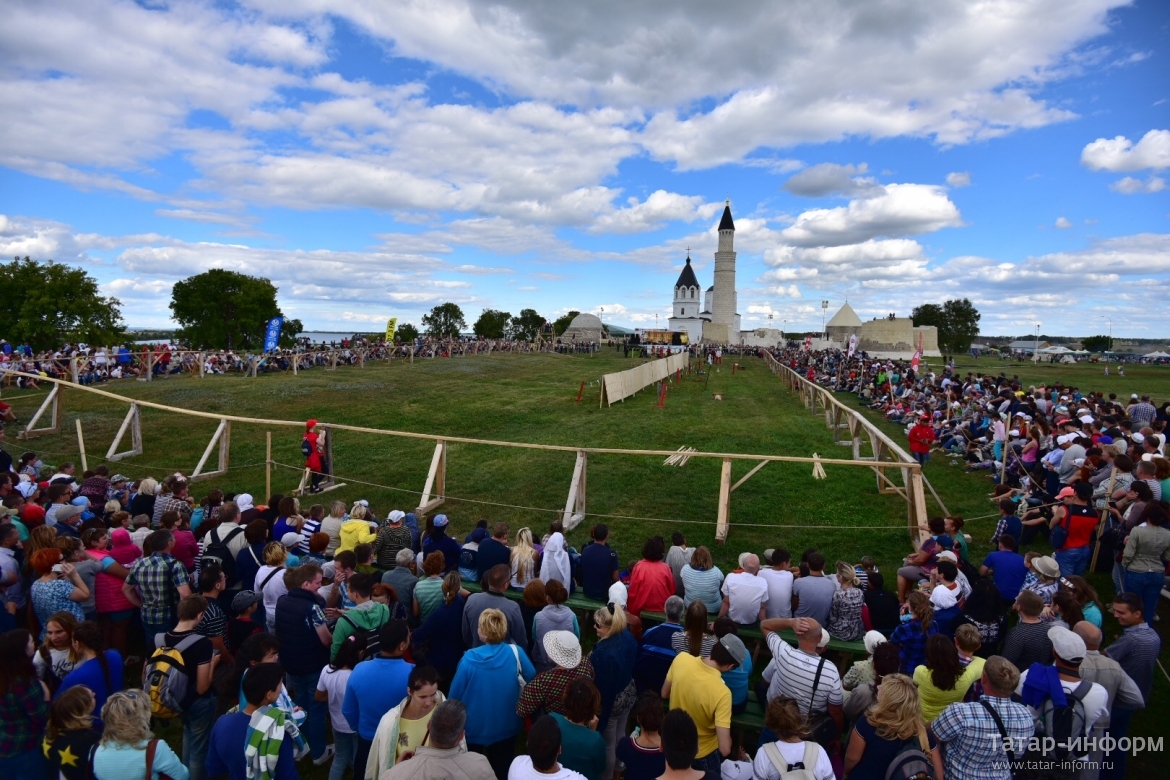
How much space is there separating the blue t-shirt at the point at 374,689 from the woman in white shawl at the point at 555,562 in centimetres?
259

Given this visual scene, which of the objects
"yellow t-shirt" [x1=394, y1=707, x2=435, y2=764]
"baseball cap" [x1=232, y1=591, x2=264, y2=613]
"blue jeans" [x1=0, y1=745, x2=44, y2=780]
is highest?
"baseball cap" [x1=232, y1=591, x2=264, y2=613]

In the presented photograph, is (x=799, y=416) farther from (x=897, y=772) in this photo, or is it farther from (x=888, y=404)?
(x=897, y=772)

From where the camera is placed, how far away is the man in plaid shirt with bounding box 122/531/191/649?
5.57 metres

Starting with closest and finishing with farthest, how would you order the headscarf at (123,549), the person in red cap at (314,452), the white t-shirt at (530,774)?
the white t-shirt at (530,774), the headscarf at (123,549), the person in red cap at (314,452)

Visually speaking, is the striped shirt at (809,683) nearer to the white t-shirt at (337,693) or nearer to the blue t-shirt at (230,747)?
the white t-shirt at (337,693)

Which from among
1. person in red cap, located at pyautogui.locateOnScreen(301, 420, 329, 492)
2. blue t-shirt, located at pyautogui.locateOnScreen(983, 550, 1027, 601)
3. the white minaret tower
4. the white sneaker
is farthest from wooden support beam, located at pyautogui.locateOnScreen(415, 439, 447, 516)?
the white minaret tower

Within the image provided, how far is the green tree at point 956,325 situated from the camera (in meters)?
92.6

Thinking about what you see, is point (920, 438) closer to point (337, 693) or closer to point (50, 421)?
point (337, 693)

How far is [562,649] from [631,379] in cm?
2534

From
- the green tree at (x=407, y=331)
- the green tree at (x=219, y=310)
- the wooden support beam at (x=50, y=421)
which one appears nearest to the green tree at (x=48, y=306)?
the green tree at (x=219, y=310)

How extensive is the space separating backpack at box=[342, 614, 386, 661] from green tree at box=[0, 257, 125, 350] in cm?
5285

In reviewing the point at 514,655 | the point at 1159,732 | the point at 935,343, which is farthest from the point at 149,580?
the point at 935,343

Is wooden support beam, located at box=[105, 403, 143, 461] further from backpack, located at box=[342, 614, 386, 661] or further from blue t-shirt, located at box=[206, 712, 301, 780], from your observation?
blue t-shirt, located at box=[206, 712, 301, 780]

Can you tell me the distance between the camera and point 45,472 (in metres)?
12.6
